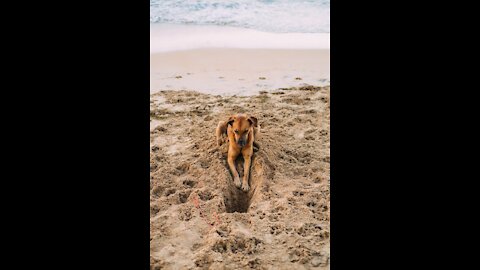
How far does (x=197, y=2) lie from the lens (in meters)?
8.83

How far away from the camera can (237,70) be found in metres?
6.48

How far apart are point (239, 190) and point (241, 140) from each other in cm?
51

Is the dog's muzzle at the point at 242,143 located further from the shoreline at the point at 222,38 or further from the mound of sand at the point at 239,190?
the shoreline at the point at 222,38

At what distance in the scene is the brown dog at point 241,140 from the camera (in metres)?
4.37

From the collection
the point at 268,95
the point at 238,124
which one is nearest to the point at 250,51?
the point at 268,95

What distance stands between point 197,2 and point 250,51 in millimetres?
2314

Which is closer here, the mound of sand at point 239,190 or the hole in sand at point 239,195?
the mound of sand at point 239,190

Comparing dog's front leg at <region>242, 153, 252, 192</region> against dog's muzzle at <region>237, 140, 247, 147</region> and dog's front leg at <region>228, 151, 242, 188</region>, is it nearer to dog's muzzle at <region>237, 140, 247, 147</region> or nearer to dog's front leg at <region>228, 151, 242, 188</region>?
dog's front leg at <region>228, 151, 242, 188</region>

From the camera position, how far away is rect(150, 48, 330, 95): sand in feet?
20.0

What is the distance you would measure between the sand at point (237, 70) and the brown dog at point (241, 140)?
1.40 m

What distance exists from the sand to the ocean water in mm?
1470

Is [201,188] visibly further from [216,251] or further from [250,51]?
[250,51]

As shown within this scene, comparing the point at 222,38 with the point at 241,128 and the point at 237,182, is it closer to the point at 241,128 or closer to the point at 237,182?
the point at 241,128

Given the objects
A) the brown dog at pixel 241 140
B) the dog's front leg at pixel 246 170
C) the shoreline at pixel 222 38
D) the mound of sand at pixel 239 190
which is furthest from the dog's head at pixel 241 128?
the shoreline at pixel 222 38
